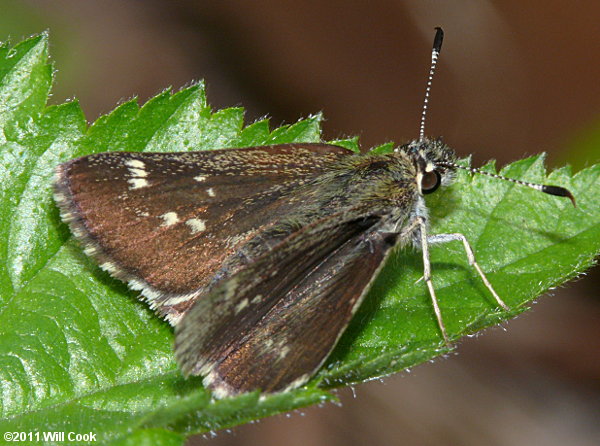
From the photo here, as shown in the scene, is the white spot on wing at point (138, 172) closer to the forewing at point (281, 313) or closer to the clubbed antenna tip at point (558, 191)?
the forewing at point (281, 313)

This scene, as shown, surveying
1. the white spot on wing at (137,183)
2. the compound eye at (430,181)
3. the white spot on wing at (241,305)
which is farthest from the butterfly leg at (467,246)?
the white spot on wing at (137,183)

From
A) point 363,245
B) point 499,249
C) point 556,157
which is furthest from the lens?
point 556,157

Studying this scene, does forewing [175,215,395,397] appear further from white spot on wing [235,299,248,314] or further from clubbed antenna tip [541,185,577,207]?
clubbed antenna tip [541,185,577,207]

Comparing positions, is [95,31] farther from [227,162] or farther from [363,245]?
[363,245]

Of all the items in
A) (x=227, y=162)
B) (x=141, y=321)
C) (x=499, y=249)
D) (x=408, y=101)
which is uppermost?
(x=408, y=101)

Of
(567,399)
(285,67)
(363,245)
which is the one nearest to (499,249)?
(363,245)
